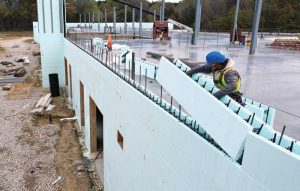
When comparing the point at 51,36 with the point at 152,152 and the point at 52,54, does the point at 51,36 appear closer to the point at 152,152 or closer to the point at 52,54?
the point at 52,54

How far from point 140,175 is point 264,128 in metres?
3.50

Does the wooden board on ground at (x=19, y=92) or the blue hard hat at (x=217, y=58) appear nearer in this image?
the blue hard hat at (x=217, y=58)

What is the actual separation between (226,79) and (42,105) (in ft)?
52.5

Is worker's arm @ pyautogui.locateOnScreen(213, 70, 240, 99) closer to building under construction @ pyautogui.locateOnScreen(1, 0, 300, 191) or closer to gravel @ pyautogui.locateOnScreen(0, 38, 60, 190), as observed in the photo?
building under construction @ pyautogui.locateOnScreen(1, 0, 300, 191)

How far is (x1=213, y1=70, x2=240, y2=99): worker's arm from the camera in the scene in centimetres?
406

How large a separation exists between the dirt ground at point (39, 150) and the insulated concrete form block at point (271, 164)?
8642 mm

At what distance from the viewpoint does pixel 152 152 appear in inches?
222

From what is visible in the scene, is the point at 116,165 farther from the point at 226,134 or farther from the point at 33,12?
the point at 33,12

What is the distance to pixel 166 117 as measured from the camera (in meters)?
4.91

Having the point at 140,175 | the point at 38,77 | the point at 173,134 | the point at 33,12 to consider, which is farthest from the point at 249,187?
the point at 33,12

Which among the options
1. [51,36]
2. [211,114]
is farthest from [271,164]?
[51,36]

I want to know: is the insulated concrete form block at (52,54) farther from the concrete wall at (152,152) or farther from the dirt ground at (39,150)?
the concrete wall at (152,152)

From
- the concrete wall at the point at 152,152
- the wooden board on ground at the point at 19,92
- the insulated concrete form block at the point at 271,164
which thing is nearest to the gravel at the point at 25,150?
the wooden board on ground at the point at 19,92

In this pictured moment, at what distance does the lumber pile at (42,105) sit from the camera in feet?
57.2
